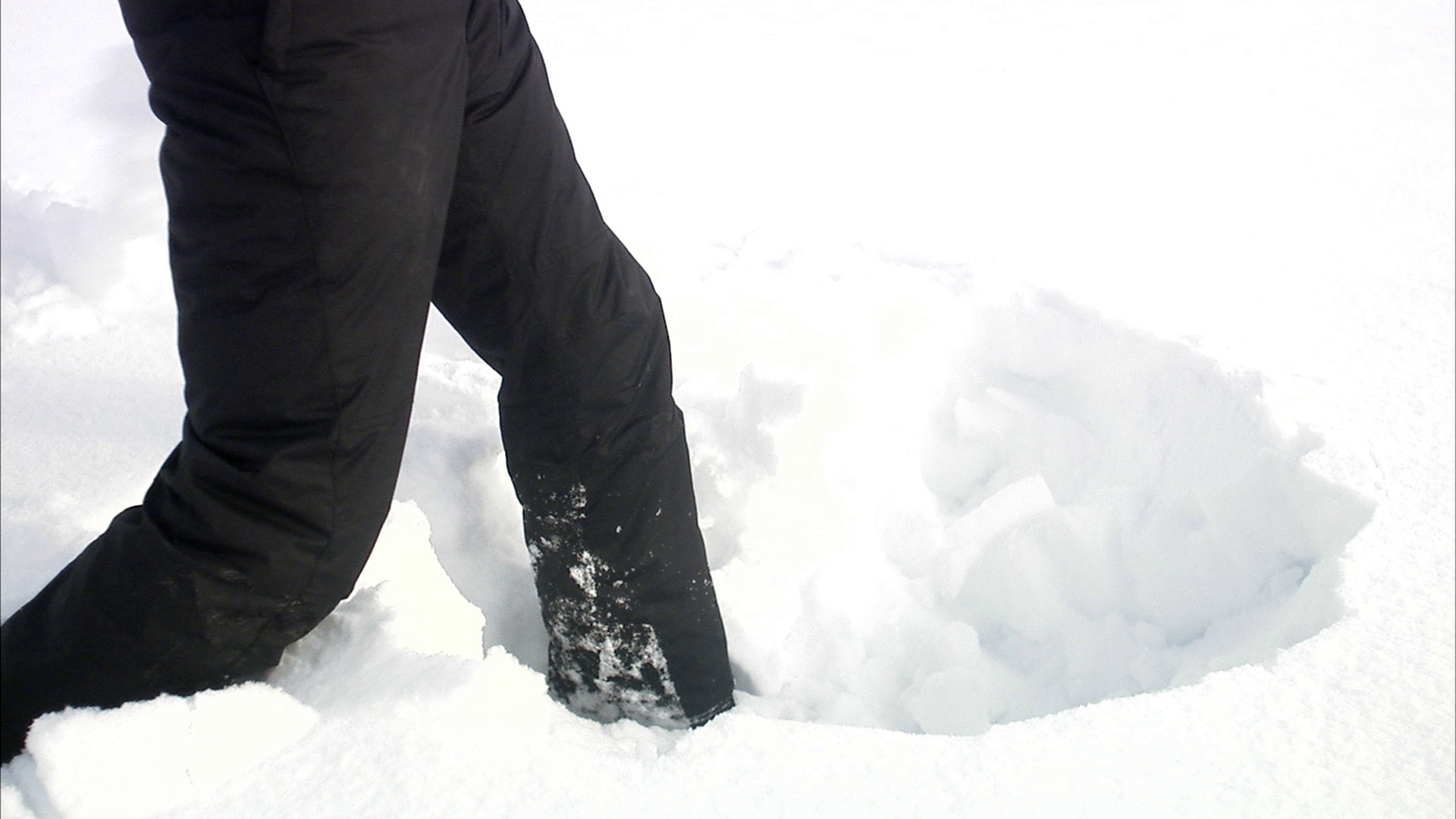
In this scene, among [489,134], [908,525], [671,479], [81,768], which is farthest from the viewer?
[908,525]

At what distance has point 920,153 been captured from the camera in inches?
82.5

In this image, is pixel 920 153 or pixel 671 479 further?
pixel 920 153

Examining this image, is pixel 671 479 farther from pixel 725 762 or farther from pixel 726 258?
pixel 726 258

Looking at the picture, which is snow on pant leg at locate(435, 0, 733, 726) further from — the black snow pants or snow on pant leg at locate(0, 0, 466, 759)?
snow on pant leg at locate(0, 0, 466, 759)

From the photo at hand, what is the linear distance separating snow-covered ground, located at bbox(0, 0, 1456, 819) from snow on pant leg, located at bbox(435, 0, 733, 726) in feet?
0.29

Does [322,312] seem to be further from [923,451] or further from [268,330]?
[923,451]

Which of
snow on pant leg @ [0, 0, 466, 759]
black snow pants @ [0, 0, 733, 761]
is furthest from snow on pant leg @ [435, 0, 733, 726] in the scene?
snow on pant leg @ [0, 0, 466, 759]

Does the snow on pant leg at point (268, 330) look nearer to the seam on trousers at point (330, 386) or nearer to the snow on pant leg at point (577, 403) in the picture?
the seam on trousers at point (330, 386)

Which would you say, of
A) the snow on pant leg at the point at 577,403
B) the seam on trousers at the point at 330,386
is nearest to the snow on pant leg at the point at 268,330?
the seam on trousers at the point at 330,386

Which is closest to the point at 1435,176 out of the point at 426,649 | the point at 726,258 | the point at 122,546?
the point at 726,258

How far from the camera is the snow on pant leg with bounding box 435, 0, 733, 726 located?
936mm

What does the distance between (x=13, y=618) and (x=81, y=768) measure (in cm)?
17

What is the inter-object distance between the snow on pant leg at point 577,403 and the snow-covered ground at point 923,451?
0.29ft

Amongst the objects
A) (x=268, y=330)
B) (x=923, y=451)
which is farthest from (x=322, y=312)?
(x=923, y=451)
